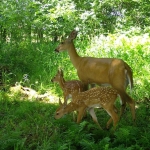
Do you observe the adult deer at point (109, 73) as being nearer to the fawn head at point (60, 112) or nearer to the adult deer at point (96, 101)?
the adult deer at point (96, 101)

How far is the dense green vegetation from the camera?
11.7 feet

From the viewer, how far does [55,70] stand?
701 cm

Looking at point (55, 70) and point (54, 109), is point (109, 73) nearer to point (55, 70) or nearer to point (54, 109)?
point (54, 109)

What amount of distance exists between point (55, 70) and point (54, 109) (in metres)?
2.20

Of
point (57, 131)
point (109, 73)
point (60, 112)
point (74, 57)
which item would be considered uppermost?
point (74, 57)

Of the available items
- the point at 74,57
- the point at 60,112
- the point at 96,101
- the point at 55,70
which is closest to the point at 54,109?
the point at 60,112

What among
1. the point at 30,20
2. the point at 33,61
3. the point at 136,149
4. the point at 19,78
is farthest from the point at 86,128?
the point at 30,20

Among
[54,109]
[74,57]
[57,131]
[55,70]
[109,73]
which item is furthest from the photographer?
[55,70]

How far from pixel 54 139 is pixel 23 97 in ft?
7.41

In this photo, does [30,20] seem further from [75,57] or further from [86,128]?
[86,128]

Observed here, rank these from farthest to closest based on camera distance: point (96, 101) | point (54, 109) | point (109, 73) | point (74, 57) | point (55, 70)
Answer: point (55, 70)
point (74, 57)
point (54, 109)
point (109, 73)
point (96, 101)

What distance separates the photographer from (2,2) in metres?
11.0

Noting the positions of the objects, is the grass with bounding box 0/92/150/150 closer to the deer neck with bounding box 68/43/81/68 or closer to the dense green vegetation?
the dense green vegetation

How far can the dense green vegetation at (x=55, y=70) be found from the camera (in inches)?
140
